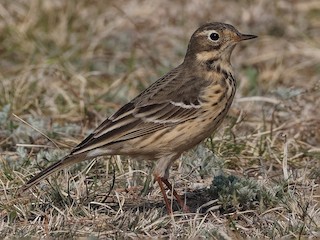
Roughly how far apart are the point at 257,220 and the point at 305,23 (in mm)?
5757

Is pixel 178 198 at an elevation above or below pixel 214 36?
below

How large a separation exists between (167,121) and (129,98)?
9.95 feet

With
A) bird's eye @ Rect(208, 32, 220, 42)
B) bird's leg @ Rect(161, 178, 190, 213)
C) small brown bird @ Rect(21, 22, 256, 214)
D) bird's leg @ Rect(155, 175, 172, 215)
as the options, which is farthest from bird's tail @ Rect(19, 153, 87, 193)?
bird's eye @ Rect(208, 32, 220, 42)

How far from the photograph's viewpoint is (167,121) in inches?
271

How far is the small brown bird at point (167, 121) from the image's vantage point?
21.9 feet

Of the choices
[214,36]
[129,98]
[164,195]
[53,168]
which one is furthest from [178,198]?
[129,98]

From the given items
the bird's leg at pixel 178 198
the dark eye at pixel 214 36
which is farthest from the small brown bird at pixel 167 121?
the dark eye at pixel 214 36

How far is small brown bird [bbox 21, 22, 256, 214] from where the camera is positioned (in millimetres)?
6688

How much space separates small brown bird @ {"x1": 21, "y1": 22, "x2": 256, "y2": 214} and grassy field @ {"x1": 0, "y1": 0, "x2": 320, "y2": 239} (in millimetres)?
373

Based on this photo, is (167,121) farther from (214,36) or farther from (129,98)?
(129,98)

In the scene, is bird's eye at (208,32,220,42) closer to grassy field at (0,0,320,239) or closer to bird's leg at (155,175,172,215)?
grassy field at (0,0,320,239)

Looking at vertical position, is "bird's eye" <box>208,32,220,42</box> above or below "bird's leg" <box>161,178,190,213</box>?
above

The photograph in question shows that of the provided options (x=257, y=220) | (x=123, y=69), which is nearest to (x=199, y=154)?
(x=257, y=220)

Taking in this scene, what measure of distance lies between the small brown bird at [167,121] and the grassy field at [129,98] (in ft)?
1.22
